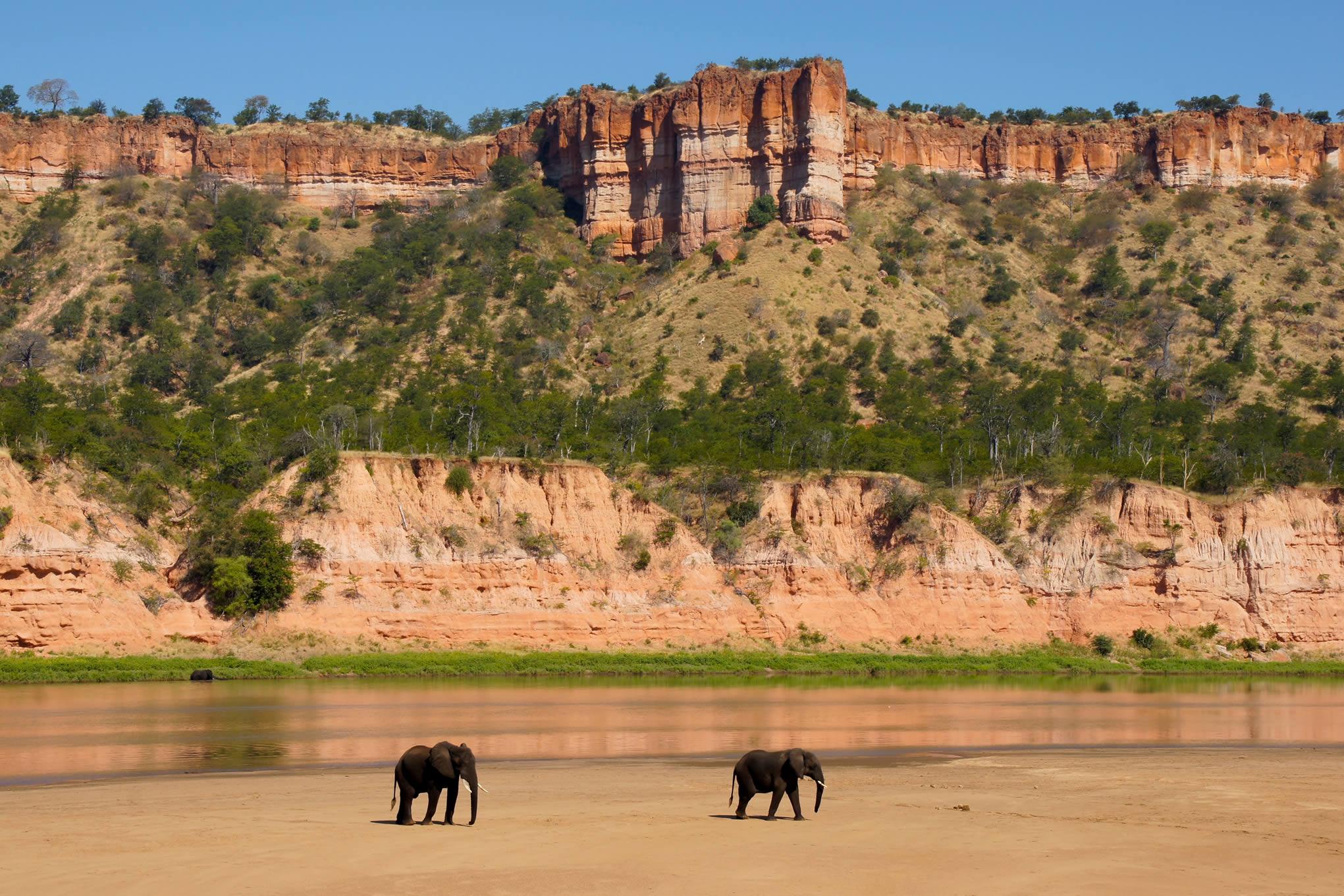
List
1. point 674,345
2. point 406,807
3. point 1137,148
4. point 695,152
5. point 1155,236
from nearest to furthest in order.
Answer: point 406,807 → point 674,345 → point 695,152 → point 1155,236 → point 1137,148

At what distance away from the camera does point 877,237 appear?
11031 cm

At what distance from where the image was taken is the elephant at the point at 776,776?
71.4ft

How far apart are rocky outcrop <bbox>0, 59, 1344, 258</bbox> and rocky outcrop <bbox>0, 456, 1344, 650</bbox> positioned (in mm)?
38922

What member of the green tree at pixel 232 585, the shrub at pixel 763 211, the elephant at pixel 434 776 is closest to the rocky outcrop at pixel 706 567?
the green tree at pixel 232 585

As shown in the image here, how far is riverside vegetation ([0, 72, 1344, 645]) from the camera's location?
74.0 metres

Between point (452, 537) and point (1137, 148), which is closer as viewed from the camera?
point (452, 537)

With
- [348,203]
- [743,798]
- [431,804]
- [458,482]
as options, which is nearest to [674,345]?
[458,482]

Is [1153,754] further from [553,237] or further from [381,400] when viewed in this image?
[553,237]

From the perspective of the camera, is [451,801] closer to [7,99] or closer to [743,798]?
[743,798]

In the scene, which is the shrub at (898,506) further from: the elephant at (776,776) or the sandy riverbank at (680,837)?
the elephant at (776,776)

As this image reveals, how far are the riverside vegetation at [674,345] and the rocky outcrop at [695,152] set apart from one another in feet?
7.77

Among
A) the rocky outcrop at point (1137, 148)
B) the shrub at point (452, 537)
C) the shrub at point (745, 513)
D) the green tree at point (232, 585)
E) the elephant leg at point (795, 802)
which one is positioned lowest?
the elephant leg at point (795, 802)

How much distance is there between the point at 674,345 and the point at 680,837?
250 ft

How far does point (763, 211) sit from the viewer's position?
10631cm
